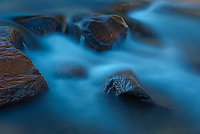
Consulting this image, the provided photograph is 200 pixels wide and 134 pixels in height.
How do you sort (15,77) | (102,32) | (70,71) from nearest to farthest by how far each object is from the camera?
(15,77) → (70,71) → (102,32)

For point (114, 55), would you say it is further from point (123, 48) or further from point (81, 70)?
point (81, 70)

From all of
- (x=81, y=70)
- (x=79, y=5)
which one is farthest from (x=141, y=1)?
(x=81, y=70)

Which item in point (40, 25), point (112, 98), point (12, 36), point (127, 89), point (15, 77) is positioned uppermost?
point (12, 36)

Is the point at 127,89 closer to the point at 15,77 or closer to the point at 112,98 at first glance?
the point at 112,98

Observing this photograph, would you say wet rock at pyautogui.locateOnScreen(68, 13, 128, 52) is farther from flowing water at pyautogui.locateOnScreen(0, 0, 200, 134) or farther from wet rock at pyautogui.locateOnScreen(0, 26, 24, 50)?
wet rock at pyautogui.locateOnScreen(0, 26, 24, 50)

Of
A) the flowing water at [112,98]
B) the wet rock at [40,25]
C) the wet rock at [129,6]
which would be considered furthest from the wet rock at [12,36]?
the wet rock at [129,6]

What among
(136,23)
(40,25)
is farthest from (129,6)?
(40,25)

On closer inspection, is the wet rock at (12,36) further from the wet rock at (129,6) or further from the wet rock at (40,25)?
the wet rock at (129,6)
